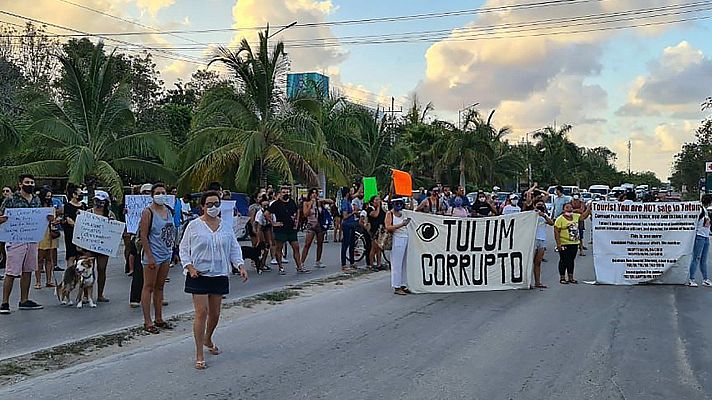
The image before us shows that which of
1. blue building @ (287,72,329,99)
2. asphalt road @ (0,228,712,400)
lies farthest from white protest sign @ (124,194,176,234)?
blue building @ (287,72,329,99)

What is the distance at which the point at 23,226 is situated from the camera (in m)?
10.6

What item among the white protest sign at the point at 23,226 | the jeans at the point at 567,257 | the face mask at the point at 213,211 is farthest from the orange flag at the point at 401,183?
the face mask at the point at 213,211

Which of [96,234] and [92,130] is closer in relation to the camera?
[96,234]

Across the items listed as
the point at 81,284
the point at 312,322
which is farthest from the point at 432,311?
the point at 81,284

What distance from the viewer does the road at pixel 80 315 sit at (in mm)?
8977

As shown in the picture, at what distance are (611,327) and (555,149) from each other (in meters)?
66.0

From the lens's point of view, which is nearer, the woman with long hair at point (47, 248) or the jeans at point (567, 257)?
the woman with long hair at point (47, 248)

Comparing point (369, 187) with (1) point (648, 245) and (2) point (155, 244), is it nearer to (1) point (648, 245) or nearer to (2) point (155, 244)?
(1) point (648, 245)

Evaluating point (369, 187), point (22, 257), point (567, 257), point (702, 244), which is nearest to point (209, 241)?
point (22, 257)

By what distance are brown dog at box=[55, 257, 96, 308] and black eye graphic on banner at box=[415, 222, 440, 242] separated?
5333 mm

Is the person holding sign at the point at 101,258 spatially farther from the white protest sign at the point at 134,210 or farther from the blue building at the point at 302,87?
the blue building at the point at 302,87

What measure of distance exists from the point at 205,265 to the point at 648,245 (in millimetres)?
9364

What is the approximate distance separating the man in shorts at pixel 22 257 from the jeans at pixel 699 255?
436 inches

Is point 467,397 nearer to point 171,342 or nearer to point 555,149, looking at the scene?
point 171,342
